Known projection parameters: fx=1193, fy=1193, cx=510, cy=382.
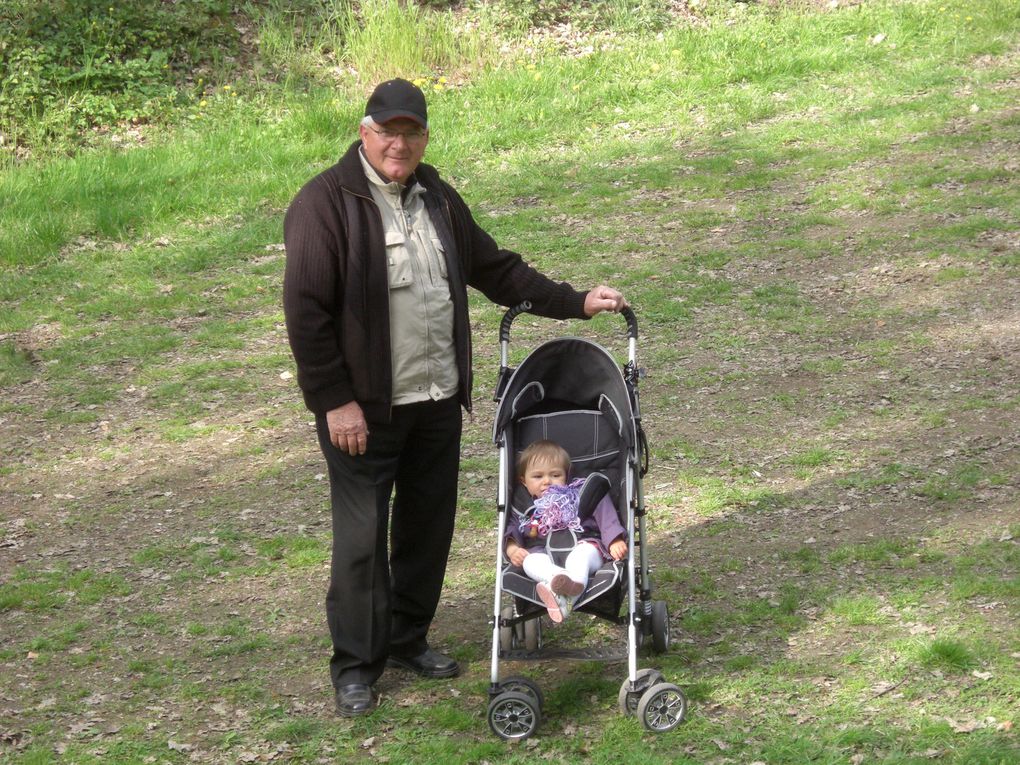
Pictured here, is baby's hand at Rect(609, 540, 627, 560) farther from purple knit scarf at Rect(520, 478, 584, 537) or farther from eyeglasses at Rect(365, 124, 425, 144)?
eyeglasses at Rect(365, 124, 425, 144)

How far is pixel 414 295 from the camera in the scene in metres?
4.18

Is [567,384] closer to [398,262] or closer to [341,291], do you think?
[398,262]

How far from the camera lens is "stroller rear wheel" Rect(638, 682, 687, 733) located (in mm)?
4121

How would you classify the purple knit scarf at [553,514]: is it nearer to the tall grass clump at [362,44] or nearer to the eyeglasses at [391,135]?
the eyeglasses at [391,135]

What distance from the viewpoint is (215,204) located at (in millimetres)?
10422

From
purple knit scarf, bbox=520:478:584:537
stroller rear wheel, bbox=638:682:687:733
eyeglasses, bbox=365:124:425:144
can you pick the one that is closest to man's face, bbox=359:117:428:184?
eyeglasses, bbox=365:124:425:144

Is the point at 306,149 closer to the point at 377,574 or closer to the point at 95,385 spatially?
the point at 95,385

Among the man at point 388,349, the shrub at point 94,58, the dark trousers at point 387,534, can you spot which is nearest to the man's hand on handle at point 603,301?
the man at point 388,349

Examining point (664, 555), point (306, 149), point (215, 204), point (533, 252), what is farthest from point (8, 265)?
point (664, 555)

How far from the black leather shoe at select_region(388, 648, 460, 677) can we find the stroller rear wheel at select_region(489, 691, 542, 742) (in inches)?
21.4

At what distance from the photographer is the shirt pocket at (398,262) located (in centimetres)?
413

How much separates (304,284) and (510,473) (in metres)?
1.17

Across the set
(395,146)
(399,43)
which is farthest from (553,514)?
(399,43)

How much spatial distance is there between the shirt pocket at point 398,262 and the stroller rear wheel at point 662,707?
5.42 feet
